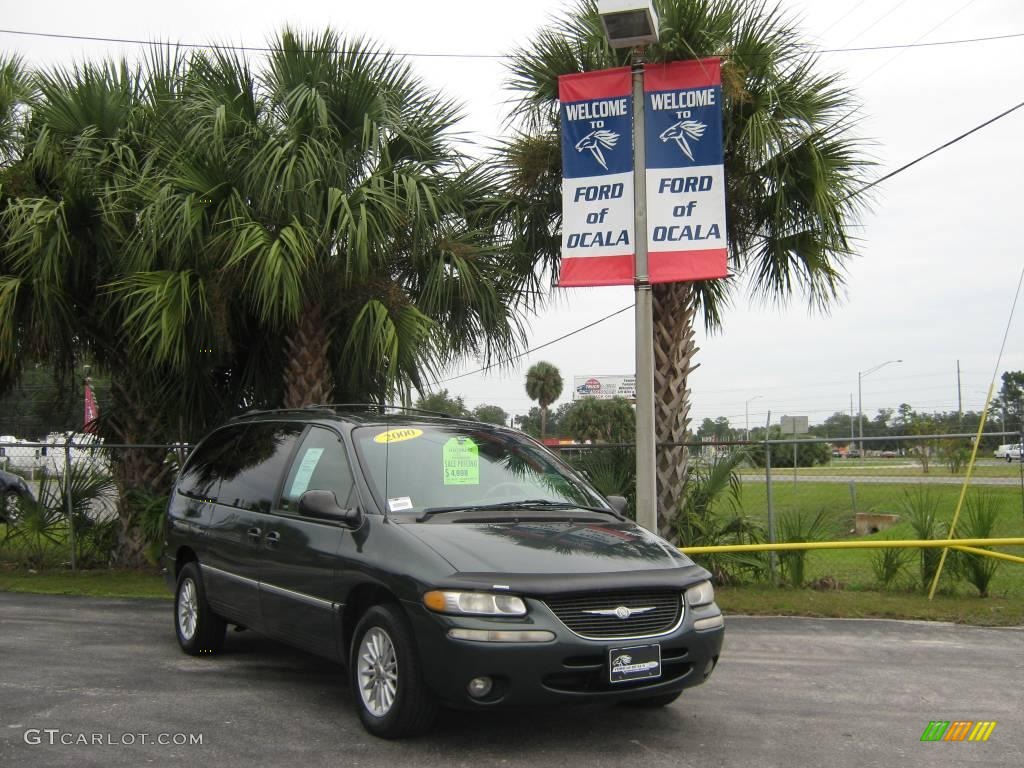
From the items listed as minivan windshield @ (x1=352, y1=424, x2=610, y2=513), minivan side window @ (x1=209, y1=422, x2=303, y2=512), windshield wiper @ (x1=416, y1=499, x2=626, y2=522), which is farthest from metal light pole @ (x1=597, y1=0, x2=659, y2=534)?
minivan side window @ (x1=209, y1=422, x2=303, y2=512)

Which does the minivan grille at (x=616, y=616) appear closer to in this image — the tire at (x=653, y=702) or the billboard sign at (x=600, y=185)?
the tire at (x=653, y=702)

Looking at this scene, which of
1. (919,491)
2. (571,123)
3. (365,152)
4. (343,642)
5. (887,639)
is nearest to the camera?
(343,642)

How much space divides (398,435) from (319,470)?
536 millimetres

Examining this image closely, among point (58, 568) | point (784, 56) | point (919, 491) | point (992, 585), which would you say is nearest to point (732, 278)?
point (784, 56)

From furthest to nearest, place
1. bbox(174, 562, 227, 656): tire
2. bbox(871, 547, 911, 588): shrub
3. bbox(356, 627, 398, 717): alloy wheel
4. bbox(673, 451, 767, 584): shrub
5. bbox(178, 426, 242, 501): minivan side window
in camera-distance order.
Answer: bbox(673, 451, 767, 584): shrub → bbox(871, 547, 911, 588): shrub → bbox(178, 426, 242, 501): minivan side window → bbox(174, 562, 227, 656): tire → bbox(356, 627, 398, 717): alloy wheel

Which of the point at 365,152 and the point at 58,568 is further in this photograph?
the point at 58,568

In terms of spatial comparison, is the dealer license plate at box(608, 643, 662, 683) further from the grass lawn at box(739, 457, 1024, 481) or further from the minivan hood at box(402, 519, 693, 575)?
the grass lawn at box(739, 457, 1024, 481)

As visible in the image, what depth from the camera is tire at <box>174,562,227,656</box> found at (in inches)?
279

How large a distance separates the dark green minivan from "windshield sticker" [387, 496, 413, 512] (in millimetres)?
11

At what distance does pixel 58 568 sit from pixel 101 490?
3.58 feet

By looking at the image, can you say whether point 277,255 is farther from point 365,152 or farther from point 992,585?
point 992,585

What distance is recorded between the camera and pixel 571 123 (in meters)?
9.16

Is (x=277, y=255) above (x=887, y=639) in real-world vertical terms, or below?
above

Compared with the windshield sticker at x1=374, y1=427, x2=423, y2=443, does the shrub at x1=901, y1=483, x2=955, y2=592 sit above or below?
below
